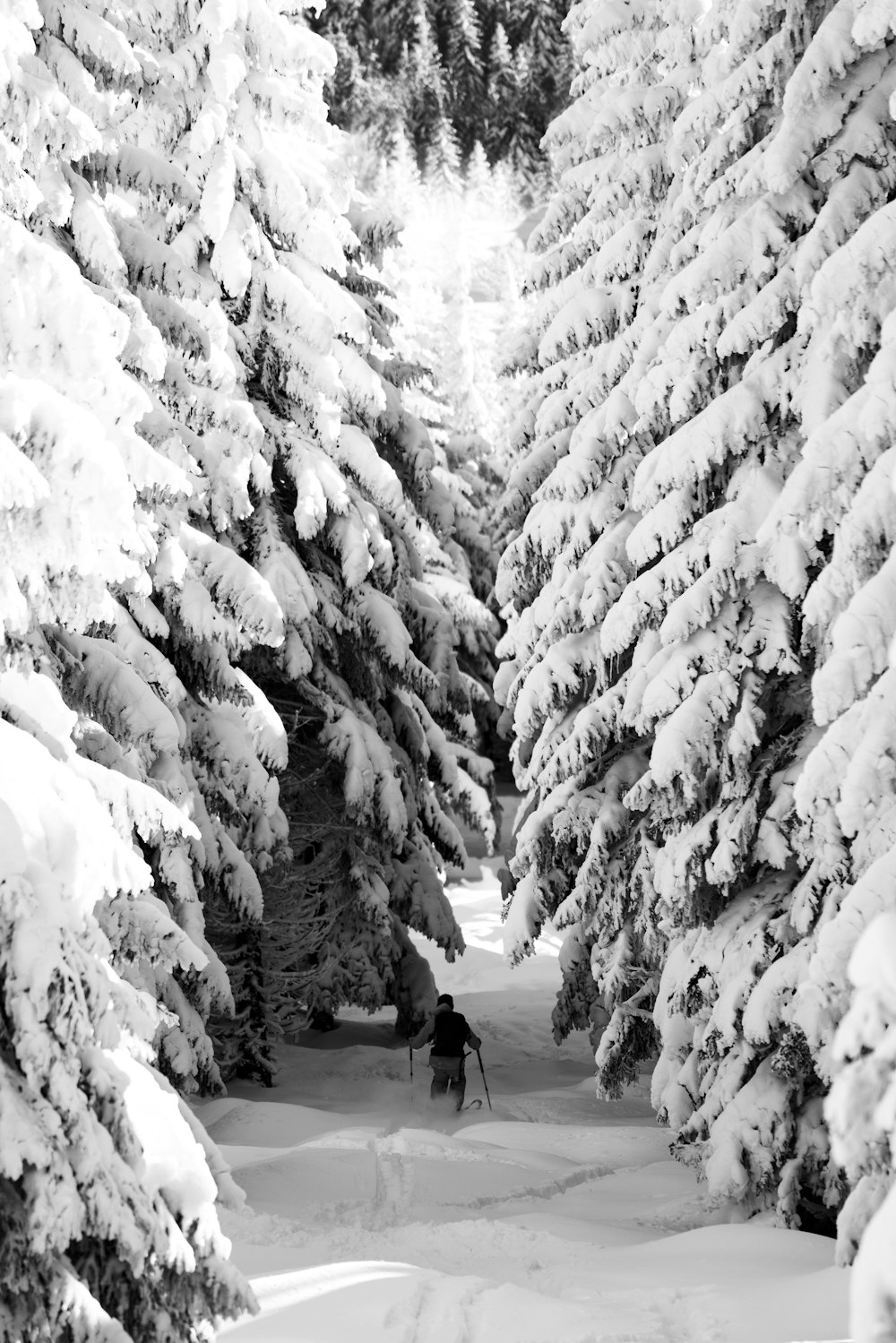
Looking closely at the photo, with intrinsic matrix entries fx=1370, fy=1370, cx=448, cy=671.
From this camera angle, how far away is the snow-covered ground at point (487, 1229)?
24.6ft

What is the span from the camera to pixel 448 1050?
15.0 metres

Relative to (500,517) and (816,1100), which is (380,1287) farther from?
(500,517)

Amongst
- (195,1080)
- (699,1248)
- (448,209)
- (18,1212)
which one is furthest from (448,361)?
(18,1212)

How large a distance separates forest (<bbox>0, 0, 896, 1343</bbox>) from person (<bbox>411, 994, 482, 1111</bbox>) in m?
1.41

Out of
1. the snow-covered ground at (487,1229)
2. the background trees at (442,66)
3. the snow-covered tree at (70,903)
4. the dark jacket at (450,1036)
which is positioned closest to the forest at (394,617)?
the snow-covered tree at (70,903)

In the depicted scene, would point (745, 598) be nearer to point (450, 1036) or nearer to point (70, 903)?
point (70, 903)

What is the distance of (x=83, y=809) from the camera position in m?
6.00

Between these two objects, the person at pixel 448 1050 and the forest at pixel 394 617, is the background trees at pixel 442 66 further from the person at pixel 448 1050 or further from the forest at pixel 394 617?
the person at pixel 448 1050

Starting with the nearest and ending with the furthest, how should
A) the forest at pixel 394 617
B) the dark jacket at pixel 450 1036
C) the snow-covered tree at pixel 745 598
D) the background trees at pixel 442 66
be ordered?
the forest at pixel 394 617 → the snow-covered tree at pixel 745 598 → the dark jacket at pixel 450 1036 → the background trees at pixel 442 66

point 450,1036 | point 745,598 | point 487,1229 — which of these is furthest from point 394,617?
point 487,1229

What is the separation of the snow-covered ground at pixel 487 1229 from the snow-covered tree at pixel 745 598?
946 millimetres

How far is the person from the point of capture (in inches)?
589

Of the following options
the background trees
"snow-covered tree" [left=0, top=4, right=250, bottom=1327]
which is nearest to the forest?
"snow-covered tree" [left=0, top=4, right=250, bottom=1327]

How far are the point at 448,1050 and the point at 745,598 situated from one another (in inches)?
→ 283
